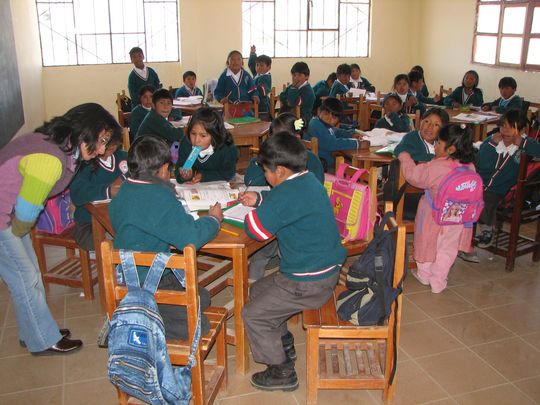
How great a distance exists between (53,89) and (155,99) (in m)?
4.48

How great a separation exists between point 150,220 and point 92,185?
39.5 inches

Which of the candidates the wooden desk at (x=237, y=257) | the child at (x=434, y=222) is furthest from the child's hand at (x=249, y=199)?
the child at (x=434, y=222)

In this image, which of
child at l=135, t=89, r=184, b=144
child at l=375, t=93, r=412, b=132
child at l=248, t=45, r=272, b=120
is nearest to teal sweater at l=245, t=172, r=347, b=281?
child at l=135, t=89, r=184, b=144

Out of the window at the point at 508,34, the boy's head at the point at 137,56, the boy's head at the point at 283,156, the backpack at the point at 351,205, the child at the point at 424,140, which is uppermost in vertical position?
the window at the point at 508,34

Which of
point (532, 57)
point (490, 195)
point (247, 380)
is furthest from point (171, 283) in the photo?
point (532, 57)

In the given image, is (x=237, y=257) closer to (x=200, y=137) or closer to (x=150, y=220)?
(x=150, y=220)

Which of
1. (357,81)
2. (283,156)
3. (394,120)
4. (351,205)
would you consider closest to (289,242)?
A: (283,156)

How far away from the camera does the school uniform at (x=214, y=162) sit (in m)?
3.30

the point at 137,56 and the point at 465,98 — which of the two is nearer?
the point at 465,98

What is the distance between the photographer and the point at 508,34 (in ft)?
25.0

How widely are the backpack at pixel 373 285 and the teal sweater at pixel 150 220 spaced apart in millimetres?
640

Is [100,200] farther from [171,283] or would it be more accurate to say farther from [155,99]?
[155,99]

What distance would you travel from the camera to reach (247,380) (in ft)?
8.20

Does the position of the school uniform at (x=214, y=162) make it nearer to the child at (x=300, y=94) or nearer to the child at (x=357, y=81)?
the child at (x=300, y=94)
